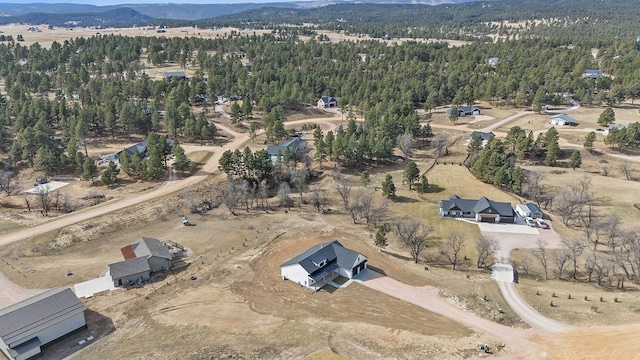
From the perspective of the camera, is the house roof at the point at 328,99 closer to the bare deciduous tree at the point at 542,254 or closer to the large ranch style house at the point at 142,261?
the large ranch style house at the point at 142,261

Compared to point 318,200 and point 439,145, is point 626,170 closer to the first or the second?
point 439,145

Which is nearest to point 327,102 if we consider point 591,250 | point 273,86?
point 273,86

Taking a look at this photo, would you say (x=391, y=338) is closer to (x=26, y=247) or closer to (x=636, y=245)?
(x=636, y=245)

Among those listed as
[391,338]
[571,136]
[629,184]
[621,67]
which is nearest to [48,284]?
[391,338]

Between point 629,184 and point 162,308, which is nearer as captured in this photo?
point 162,308

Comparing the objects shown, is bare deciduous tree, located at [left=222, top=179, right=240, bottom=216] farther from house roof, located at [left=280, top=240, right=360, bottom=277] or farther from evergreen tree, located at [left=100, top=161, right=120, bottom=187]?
evergreen tree, located at [left=100, top=161, right=120, bottom=187]

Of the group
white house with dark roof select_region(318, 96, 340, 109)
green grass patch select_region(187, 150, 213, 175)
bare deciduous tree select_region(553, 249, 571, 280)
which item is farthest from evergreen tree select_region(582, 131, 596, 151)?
green grass patch select_region(187, 150, 213, 175)
